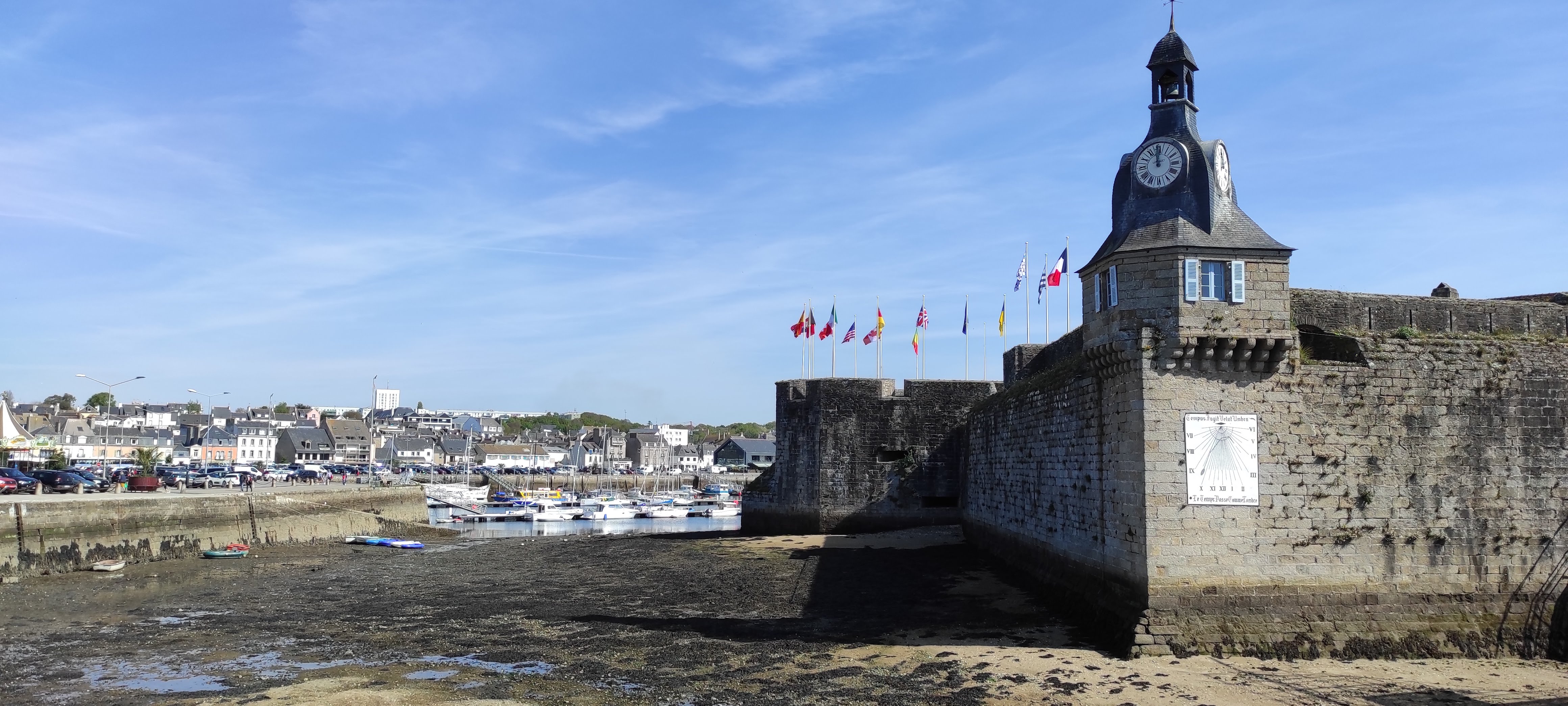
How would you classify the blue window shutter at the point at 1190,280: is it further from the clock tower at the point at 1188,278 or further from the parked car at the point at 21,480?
the parked car at the point at 21,480

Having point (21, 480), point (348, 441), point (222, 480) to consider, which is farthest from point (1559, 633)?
point (348, 441)

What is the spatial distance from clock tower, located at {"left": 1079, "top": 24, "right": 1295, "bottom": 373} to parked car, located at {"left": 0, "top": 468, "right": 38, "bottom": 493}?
36.8 m

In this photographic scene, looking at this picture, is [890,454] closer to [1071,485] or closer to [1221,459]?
[1071,485]

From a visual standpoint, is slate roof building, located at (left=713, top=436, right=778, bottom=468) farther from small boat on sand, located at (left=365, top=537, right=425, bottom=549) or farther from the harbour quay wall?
small boat on sand, located at (left=365, top=537, right=425, bottom=549)

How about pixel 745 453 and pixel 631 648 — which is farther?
pixel 745 453

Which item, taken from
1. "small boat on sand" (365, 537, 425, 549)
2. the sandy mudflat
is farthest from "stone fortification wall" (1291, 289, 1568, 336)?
"small boat on sand" (365, 537, 425, 549)

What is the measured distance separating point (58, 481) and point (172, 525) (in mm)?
11523

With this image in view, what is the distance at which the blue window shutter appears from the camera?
49.8ft

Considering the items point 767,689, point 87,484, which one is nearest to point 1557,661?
point 767,689

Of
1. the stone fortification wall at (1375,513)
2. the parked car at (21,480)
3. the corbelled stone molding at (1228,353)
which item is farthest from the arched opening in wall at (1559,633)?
the parked car at (21,480)

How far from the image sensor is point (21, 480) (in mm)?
35656

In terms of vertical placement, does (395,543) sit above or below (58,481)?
below

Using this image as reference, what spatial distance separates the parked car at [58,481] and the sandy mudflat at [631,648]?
14.7 metres

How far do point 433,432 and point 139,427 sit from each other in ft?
137
